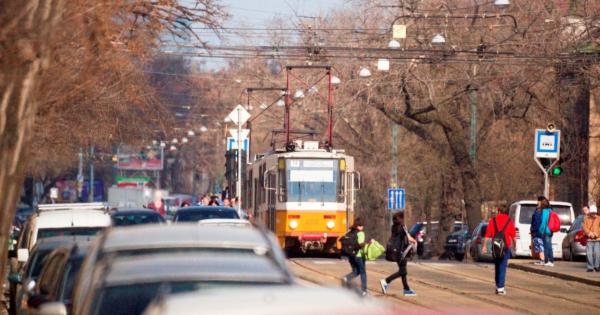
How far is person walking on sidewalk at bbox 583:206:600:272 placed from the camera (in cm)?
3025

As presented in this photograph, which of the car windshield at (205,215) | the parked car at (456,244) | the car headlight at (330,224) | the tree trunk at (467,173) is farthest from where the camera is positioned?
the tree trunk at (467,173)

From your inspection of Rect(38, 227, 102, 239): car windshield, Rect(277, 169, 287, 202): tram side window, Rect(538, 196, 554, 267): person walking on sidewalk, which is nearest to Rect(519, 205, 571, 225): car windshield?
Rect(538, 196, 554, 267): person walking on sidewalk

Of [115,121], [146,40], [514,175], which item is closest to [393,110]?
[514,175]

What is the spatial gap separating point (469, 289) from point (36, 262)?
1101 cm

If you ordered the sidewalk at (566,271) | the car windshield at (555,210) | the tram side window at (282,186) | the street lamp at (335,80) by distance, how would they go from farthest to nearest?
1. the street lamp at (335,80)
2. the car windshield at (555,210)
3. the tram side window at (282,186)
4. the sidewalk at (566,271)

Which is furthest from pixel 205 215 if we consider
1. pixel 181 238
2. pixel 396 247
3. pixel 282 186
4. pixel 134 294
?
pixel 134 294

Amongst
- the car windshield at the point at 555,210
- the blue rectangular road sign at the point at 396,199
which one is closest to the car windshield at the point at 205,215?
the car windshield at the point at 555,210

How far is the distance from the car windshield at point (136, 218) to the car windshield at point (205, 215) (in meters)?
2.42

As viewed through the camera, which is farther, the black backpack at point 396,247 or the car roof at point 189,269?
Result: the black backpack at point 396,247

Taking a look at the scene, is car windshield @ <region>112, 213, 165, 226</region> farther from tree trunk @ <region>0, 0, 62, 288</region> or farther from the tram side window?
tree trunk @ <region>0, 0, 62, 288</region>

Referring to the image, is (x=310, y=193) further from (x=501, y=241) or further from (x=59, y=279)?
(x=59, y=279)

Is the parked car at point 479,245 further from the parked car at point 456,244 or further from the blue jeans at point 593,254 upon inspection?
the blue jeans at point 593,254

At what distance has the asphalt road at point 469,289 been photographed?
21.6 m

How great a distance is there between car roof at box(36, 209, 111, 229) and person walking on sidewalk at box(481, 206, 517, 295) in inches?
275
